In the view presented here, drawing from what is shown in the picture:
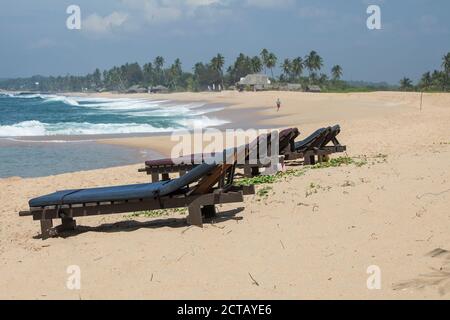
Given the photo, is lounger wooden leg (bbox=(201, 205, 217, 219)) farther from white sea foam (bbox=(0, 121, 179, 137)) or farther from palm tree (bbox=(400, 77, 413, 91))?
palm tree (bbox=(400, 77, 413, 91))

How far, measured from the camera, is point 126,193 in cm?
666

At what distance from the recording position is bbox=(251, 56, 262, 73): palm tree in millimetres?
134875

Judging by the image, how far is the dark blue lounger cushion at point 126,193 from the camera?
20.9 ft

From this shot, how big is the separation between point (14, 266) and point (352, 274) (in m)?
3.62

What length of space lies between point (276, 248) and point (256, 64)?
13248 centimetres

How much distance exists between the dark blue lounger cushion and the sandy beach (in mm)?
470

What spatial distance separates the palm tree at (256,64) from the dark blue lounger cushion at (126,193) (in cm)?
13075

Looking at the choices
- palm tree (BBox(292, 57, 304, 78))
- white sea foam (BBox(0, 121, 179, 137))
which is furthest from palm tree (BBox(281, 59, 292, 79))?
white sea foam (BBox(0, 121, 179, 137))

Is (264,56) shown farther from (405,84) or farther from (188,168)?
(188,168)

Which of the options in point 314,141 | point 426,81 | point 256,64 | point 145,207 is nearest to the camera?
point 145,207

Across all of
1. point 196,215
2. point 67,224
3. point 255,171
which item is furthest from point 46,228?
point 255,171

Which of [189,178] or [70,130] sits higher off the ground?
[189,178]

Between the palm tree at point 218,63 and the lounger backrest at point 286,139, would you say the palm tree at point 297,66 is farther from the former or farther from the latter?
the lounger backrest at point 286,139
